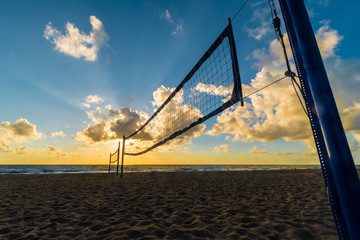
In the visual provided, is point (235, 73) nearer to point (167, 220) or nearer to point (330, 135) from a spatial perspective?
point (330, 135)

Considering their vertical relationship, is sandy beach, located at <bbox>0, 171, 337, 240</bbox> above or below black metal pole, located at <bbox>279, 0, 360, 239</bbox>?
below

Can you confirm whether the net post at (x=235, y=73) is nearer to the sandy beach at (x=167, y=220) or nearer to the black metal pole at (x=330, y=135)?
the black metal pole at (x=330, y=135)

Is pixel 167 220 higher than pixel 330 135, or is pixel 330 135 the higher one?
pixel 330 135

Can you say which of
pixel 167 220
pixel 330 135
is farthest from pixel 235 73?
pixel 167 220

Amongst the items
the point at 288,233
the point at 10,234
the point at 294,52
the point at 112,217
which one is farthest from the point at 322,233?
the point at 10,234

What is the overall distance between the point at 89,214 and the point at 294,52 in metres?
4.52

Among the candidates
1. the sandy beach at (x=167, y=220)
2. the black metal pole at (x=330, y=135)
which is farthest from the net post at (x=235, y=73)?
the sandy beach at (x=167, y=220)

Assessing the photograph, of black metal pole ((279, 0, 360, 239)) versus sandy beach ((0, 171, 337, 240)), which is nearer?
black metal pole ((279, 0, 360, 239))

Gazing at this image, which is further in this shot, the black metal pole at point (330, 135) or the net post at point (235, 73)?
the net post at point (235, 73)

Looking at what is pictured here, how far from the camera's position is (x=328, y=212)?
3.69m

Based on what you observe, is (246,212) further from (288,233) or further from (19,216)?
(19,216)

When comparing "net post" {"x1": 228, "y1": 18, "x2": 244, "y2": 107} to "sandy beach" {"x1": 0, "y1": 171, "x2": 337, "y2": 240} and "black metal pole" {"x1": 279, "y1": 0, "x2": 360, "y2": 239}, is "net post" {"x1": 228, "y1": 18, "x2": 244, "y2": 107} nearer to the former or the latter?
Answer: "black metal pole" {"x1": 279, "y1": 0, "x2": 360, "y2": 239}

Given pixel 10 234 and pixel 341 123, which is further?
pixel 10 234

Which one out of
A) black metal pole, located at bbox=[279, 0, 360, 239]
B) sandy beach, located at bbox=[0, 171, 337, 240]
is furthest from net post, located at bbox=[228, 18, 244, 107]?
sandy beach, located at bbox=[0, 171, 337, 240]
